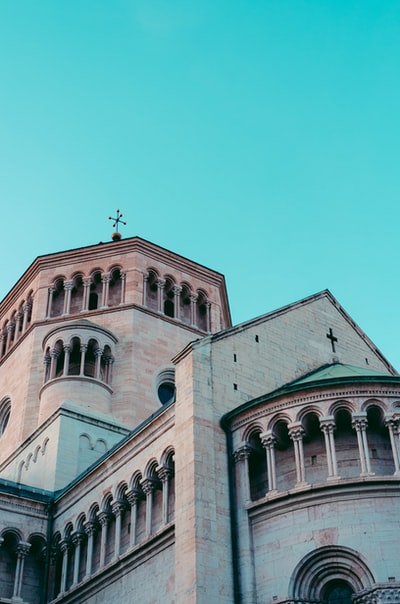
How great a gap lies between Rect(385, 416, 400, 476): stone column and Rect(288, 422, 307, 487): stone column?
2124 millimetres

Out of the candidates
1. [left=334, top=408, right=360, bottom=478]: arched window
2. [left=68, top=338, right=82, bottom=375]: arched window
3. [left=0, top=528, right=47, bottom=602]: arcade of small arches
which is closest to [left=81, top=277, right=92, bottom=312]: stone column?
[left=68, top=338, right=82, bottom=375]: arched window

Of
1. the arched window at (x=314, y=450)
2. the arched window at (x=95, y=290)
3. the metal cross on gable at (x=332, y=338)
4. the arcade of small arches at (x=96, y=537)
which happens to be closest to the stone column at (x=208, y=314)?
the arched window at (x=95, y=290)

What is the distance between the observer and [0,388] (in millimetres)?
37469

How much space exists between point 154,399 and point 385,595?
1657 centimetres

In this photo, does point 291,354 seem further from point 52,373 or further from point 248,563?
point 52,373

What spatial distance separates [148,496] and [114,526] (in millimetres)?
2175

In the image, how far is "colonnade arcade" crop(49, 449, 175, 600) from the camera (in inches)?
895

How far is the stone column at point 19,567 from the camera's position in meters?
25.7

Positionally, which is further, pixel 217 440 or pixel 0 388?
pixel 0 388

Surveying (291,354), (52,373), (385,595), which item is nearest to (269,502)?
(385,595)

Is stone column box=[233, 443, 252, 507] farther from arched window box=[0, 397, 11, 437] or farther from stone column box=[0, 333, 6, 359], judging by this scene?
stone column box=[0, 333, 6, 359]

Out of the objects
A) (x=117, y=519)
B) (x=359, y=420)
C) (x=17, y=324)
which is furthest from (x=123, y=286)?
(x=359, y=420)

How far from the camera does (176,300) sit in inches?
1483

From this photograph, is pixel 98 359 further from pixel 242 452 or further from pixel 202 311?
pixel 242 452
